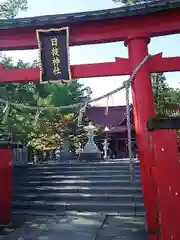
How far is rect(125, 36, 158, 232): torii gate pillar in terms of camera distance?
16.2ft

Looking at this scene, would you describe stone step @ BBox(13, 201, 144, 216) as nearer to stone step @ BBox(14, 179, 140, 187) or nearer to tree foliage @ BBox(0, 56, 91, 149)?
stone step @ BBox(14, 179, 140, 187)

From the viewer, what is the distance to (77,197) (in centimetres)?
827

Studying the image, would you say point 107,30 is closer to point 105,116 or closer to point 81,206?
point 81,206

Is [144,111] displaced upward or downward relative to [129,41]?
downward

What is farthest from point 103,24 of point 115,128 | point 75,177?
point 115,128

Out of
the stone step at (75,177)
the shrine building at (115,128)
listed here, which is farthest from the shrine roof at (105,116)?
the stone step at (75,177)

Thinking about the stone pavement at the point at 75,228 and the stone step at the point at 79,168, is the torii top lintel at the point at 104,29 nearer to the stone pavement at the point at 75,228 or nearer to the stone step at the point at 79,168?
the stone pavement at the point at 75,228

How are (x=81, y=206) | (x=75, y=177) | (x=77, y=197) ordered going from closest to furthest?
(x=81, y=206)
(x=77, y=197)
(x=75, y=177)

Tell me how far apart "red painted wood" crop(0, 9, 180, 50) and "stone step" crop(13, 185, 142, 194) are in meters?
4.75

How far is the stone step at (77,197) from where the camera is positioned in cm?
794

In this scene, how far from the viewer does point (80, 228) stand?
230 inches

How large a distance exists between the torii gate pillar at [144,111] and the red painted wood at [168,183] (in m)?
1.34

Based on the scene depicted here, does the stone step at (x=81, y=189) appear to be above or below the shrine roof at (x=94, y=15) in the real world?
below

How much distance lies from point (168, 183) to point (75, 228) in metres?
3.06
